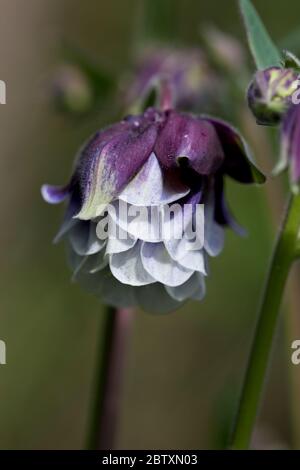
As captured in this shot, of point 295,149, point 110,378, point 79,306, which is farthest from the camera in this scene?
point 79,306

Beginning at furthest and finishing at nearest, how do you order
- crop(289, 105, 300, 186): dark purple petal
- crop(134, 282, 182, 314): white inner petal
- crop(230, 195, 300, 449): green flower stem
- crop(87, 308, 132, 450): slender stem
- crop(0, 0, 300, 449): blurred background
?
crop(0, 0, 300, 449): blurred background < crop(87, 308, 132, 450): slender stem < crop(134, 282, 182, 314): white inner petal < crop(230, 195, 300, 449): green flower stem < crop(289, 105, 300, 186): dark purple petal

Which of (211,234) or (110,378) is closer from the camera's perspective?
(211,234)

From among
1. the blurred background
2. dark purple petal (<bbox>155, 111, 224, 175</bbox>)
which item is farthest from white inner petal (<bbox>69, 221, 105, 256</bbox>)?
the blurred background

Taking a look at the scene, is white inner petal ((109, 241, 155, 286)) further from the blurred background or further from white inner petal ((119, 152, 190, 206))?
the blurred background

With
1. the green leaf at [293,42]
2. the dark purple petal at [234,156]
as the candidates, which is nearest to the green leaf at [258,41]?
the dark purple petal at [234,156]

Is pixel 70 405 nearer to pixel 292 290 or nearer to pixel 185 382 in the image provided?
pixel 185 382

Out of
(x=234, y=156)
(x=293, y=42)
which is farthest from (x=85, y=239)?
(x=293, y=42)

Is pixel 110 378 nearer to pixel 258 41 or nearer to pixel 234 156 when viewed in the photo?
pixel 234 156
